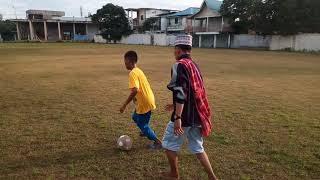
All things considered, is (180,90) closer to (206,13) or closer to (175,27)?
(206,13)

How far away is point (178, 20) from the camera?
210 ft

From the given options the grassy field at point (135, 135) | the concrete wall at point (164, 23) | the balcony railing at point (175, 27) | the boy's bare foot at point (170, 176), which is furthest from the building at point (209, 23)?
the boy's bare foot at point (170, 176)

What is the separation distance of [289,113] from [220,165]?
362cm

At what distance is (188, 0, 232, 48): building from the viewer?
52.5m

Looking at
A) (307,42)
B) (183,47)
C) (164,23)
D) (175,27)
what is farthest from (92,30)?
(183,47)

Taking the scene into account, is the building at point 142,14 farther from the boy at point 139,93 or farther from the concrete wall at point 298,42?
the boy at point 139,93

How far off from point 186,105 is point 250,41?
44761mm

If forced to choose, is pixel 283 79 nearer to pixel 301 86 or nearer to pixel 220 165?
pixel 301 86

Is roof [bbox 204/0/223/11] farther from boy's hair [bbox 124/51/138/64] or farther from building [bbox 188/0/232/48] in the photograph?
boy's hair [bbox 124/51/138/64]

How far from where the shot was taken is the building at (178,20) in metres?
61.1

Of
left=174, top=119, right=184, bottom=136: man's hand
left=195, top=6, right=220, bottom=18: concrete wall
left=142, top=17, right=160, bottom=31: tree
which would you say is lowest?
left=174, top=119, right=184, bottom=136: man's hand

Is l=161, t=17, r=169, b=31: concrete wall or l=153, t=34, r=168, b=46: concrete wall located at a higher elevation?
l=161, t=17, r=169, b=31: concrete wall

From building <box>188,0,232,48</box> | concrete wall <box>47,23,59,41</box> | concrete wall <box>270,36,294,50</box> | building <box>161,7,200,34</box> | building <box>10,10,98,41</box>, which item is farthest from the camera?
concrete wall <box>47,23,59,41</box>

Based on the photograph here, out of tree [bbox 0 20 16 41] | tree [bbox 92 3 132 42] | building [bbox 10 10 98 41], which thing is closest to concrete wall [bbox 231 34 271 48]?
tree [bbox 92 3 132 42]
